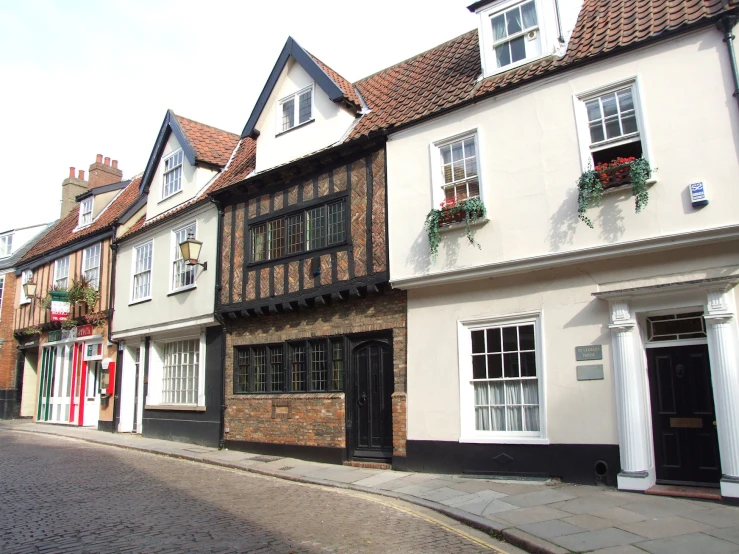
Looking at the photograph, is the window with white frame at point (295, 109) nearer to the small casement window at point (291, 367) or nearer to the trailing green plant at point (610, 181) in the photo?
the small casement window at point (291, 367)

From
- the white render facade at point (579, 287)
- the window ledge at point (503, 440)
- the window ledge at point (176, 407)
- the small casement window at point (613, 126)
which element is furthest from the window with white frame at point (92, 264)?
the small casement window at point (613, 126)

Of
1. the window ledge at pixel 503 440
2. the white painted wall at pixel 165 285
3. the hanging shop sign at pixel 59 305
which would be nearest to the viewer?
the window ledge at pixel 503 440

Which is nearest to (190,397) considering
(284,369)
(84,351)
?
(284,369)

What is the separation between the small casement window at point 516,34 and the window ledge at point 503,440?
22.4ft

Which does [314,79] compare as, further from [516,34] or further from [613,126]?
[613,126]

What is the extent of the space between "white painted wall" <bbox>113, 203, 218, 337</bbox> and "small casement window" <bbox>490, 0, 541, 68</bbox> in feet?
28.3

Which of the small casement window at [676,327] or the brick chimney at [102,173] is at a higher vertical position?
the brick chimney at [102,173]

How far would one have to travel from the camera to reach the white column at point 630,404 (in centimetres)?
825

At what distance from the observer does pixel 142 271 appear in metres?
18.6

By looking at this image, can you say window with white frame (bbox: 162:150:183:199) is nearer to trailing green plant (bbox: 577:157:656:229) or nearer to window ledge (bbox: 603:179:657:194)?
trailing green plant (bbox: 577:157:656:229)

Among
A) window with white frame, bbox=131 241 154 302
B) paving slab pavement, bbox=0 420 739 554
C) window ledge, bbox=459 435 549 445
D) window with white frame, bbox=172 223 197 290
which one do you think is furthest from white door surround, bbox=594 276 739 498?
window with white frame, bbox=131 241 154 302

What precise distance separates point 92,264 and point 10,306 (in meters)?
7.59

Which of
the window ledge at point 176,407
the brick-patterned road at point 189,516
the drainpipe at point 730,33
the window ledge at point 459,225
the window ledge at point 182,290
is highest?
the drainpipe at point 730,33

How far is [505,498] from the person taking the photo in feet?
27.1
